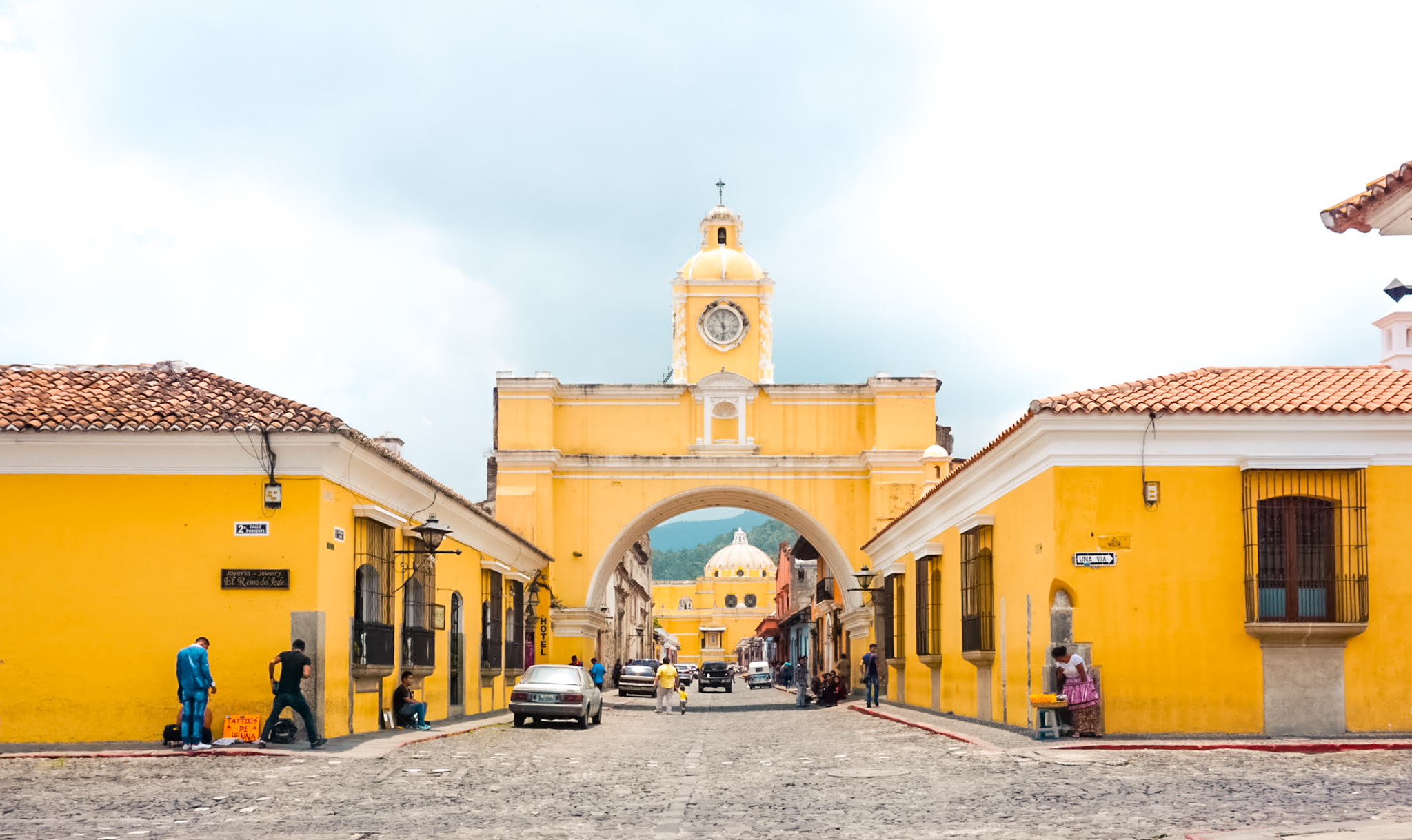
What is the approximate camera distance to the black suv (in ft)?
174

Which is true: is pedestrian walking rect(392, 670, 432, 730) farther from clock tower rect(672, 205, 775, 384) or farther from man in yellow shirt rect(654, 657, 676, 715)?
clock tower rect(672, 205, 775, 384)

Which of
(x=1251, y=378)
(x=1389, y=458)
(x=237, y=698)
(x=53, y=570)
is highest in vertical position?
(x=1251, y=378)

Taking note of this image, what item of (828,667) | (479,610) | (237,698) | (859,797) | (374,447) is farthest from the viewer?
(828,667)

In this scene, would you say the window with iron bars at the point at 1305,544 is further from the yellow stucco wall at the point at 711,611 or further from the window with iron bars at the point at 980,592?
the yellow stucco wall at the point at 711,611

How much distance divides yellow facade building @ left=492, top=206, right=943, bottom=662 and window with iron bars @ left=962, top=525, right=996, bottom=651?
44.6ft

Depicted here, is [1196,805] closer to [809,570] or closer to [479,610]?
[479,610]

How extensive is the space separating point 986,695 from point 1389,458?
258 inches

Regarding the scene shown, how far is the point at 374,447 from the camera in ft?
57.5

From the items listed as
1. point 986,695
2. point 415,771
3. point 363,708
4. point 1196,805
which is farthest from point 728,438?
point 1196,805

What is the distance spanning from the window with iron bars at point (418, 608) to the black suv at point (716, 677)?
103 feet

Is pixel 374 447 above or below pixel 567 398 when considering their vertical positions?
below

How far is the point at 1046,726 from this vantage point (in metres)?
16.5

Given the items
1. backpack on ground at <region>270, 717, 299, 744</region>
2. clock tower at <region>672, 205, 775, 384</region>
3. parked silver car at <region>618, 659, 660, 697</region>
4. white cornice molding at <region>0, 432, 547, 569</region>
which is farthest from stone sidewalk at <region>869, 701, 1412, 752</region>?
parked silver car at <region>618, 659, 660, 697</region>

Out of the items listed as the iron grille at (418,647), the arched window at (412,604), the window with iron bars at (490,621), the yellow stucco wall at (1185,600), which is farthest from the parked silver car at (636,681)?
the yellow stucco wall at (1185,600)
